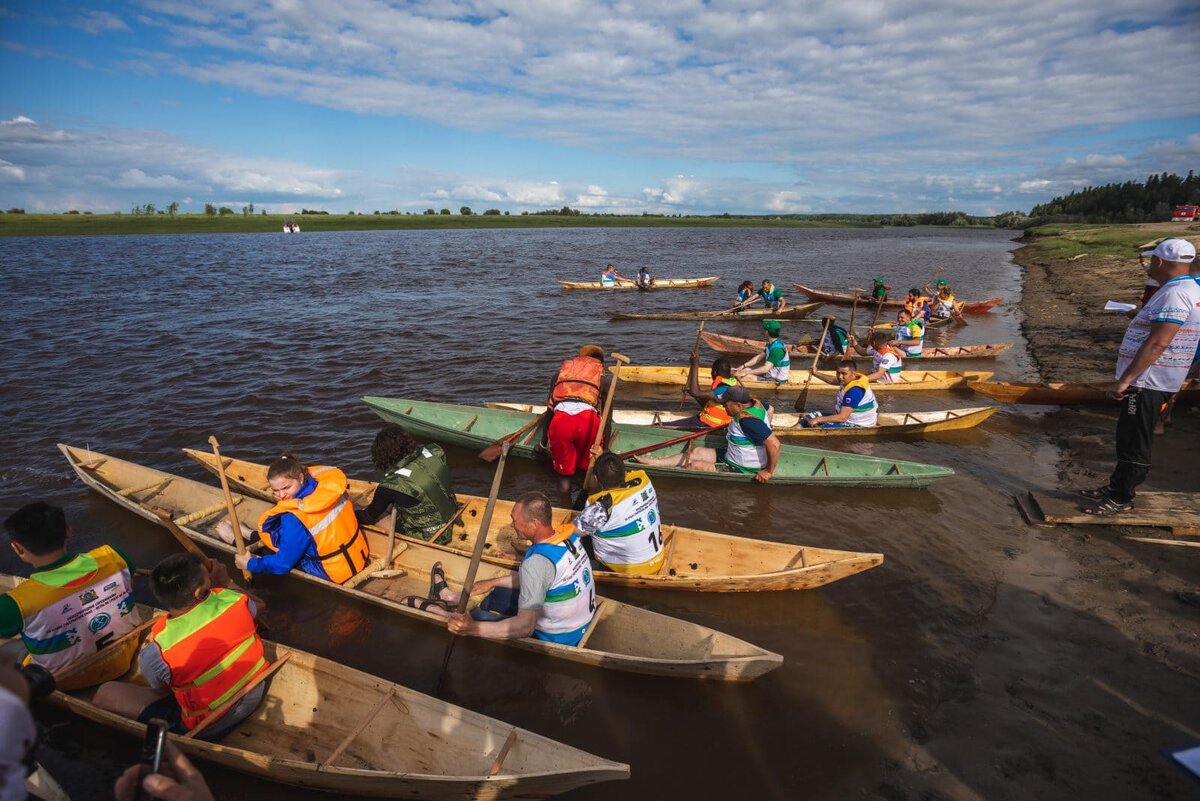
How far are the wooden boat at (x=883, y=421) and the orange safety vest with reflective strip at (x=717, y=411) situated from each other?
1774 millimetres

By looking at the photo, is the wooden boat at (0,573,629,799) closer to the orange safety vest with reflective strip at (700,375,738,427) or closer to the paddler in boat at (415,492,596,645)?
the paddler in boat at (415,492,596,645)

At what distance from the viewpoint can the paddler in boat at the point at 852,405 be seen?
1115cm

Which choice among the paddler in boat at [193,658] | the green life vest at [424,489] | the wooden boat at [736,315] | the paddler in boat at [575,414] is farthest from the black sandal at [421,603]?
the wooden boat at [736,315]

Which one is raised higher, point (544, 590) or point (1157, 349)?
point (1157, 349)

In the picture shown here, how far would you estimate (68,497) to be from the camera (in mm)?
9656

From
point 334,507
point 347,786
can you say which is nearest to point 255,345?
point 334,507

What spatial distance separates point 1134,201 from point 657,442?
116947mm

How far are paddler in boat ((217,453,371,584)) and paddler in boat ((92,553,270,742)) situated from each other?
133 cm

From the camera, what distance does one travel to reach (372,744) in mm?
4691

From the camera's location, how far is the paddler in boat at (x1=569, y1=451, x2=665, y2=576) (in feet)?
20.2

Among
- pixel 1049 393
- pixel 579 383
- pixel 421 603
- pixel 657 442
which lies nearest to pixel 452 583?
pixel 421 603

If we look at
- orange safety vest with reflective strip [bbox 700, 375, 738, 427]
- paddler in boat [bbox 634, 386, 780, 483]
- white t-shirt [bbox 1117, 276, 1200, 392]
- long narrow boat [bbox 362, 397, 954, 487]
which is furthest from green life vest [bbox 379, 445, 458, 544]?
white t-shirt [bbox 1117, 276, 1200, 392]

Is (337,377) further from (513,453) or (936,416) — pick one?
(936,416)

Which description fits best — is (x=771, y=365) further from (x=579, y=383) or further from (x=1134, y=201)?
(x=1134, y=201)
